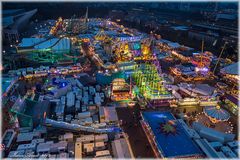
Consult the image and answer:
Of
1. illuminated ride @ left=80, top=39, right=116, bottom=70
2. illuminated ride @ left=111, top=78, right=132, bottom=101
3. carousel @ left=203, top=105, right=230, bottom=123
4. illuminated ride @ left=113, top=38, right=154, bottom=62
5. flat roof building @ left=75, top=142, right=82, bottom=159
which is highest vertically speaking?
illuminated ride @ left=113, top=38, right=154, bottom=62

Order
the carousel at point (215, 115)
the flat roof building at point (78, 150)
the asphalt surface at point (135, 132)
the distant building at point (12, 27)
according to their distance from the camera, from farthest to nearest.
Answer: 1. the distant building at point (12, 27)
2. the carousel at point (215, 115)
3. the asphalt surface at point (135, 132)
4. the flat roof building at point (78, 150)

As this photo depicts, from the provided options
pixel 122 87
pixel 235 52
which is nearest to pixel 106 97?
pixel 122 87

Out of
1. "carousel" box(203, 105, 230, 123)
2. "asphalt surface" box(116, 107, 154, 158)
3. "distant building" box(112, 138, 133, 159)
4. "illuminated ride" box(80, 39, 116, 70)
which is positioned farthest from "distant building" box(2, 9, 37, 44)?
"carousel" box(203, 105, 230, 123)

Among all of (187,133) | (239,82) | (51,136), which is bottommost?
(51,136)

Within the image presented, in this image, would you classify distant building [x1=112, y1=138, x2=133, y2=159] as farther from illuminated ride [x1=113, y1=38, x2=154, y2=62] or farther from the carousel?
illuminated ride [x1=113, y1=38, x2=154, y2=62]

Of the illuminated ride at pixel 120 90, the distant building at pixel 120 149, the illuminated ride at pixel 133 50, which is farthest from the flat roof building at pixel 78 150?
the illuminated ride at pixel 133 50

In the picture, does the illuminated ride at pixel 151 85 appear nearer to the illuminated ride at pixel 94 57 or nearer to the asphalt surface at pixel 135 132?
the asphalt surface at pixel 135 132

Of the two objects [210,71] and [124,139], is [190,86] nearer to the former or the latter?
[210,71]

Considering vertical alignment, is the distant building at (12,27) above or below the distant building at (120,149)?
above

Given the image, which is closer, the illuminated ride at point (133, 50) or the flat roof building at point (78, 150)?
the flat roof building at point (78, 150)
